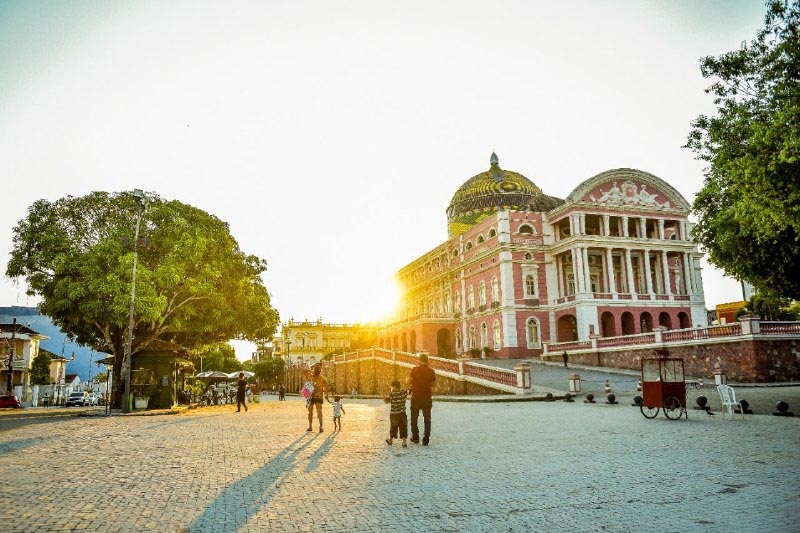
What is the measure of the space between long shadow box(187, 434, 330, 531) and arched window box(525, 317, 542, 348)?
39394 millimetres

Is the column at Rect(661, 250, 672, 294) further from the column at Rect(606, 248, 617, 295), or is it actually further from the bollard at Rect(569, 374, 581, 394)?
the bollard at Rect(569, 374, 581, 394)

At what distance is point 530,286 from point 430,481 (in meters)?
42.1

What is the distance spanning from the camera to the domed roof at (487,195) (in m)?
63.3

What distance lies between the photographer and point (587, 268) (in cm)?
4541

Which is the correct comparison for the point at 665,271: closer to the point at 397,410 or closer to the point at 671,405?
the point at 671,405

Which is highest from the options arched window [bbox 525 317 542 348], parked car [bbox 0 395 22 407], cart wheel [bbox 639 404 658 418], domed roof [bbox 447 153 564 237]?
domed roof [bbox 447 153 564 237]

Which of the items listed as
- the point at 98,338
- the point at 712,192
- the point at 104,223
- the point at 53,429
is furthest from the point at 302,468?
the point at 98,338

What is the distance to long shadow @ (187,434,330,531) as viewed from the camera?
19.0ft

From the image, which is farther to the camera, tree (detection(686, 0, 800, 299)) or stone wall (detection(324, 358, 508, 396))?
stone wall (detection(324, 358, 508, 396))

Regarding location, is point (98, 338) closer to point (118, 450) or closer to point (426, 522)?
point (118, 450)

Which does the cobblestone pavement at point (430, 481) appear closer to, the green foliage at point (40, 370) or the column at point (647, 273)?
the column at point (647, 273)

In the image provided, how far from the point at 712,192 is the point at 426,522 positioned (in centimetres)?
1865

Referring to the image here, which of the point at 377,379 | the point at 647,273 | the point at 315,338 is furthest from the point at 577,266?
the point at 315,338

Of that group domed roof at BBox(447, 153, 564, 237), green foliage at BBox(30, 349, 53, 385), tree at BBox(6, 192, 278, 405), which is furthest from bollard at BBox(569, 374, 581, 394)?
green foliage at BBox(30, 349, 53, 385)
